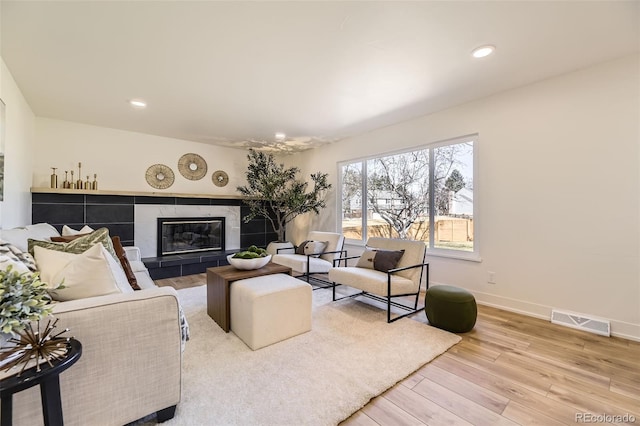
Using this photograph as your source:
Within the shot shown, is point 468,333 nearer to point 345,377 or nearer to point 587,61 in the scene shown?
point 345,377

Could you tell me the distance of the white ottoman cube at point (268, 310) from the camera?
218 centimetres

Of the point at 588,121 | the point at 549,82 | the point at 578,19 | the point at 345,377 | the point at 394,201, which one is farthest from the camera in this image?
the point at 394,201

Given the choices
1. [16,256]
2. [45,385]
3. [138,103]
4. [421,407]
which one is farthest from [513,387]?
[138,103]

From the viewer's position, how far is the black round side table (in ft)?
2.84

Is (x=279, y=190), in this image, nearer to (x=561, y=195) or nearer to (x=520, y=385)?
(x=561, y=195)

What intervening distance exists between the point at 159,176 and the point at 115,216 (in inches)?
38.9

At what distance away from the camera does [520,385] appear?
176 cm

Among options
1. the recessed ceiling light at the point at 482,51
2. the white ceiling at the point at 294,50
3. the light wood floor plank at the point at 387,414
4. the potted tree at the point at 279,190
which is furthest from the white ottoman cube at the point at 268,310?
the potted tree at the point at 279,190

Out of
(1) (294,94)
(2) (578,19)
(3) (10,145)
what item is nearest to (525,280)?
(2) (578,19)

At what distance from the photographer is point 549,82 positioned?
2777 millimetres

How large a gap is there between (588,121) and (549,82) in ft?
1.82

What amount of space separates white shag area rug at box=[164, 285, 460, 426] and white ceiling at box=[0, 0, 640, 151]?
2492 mm

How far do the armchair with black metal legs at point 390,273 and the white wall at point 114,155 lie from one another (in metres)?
3.65

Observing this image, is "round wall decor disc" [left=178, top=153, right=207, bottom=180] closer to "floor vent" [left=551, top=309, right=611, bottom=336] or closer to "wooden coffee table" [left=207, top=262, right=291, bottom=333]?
"wooden coffee table" [left=207, top=262, right=291, bottom=333]
